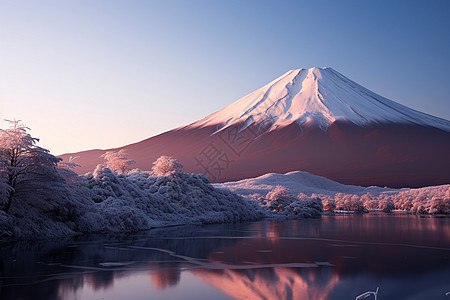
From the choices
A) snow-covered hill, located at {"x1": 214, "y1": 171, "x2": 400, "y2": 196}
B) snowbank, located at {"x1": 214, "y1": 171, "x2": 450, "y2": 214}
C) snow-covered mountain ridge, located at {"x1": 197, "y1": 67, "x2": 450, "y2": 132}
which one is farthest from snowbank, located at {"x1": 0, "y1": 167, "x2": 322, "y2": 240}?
snow-covered mountain ridge, located at {"x1": 197, "y1": 67, "x2": 450, "y2": 132}

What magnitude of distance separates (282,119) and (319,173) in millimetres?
26400

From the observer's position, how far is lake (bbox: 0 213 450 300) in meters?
9.18

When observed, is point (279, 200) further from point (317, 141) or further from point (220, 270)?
point (317, 141)

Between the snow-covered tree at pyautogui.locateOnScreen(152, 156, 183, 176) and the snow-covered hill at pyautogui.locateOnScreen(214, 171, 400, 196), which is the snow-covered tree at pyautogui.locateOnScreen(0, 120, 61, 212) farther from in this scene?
the snow-covered hill at pyautogui.locateOnScreen(214, 171, 400, 196)

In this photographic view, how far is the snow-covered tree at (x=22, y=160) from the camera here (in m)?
19.2

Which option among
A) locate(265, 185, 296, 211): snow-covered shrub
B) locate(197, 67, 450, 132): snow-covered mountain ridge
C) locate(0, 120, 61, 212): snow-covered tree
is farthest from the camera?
locate(197, 67, 450, 132): snow-covered mountain ridge

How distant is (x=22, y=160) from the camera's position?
19688mm

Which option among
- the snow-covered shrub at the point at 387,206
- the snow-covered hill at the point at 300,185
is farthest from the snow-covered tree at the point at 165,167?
the snow-covered hill at the point at 300,185

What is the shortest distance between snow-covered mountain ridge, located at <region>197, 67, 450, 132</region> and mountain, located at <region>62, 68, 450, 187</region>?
0.35 m

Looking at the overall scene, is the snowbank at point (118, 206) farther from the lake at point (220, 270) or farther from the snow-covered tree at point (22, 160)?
the lake at point (220, 270)

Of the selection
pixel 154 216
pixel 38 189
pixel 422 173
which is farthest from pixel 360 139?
pixel 38 189

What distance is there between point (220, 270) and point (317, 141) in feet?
405

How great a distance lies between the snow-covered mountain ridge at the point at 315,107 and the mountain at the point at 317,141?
0.35 metres

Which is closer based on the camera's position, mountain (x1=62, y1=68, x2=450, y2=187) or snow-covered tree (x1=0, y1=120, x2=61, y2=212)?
snow-covered tree (x1=0, y1=120, x2=61, y2=212)
